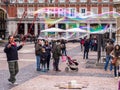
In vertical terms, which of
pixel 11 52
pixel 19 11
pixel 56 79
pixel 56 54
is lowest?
pixel 19 11

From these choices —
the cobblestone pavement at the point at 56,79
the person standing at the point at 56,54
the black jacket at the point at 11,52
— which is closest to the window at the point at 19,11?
the cobblestone pavement at the point at 56,79

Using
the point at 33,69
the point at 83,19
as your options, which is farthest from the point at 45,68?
the point at 83,19

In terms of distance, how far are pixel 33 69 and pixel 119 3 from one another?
734 cm

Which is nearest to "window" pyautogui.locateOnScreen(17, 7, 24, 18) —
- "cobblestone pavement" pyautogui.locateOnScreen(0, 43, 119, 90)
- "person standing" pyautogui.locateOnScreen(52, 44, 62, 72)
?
"cobblestone pavement" pyautogui.locateOnScreen(0, 43, 119, 90)

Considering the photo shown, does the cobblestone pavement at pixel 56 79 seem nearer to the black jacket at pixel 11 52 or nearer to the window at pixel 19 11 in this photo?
the black jacket at pixel 11 52

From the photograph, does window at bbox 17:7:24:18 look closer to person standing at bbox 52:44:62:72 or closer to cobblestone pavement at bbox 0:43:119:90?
cobblestone pavement at bbox 0:43:119:90

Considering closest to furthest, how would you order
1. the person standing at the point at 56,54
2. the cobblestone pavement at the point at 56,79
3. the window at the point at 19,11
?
1. the cobblestone pavement at the point at 56,79
2. the person standing at the point at 56,54
3. the window at the point at 19,11

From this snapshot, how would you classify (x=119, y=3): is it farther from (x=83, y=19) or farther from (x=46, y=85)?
(x=46, y=85)

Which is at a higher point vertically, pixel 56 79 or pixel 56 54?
pixel 56 54

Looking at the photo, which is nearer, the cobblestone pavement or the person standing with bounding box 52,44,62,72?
the cobblestone pavement

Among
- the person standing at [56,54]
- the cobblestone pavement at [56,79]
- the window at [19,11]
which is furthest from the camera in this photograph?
the window at [19,11]

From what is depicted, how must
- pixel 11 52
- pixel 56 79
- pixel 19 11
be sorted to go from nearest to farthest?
pixel 11 52 → pixel 56 79 → pixel 19 11

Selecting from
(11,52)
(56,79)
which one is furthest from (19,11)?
(11,52)

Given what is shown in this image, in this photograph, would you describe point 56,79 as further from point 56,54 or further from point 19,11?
point 19,11
